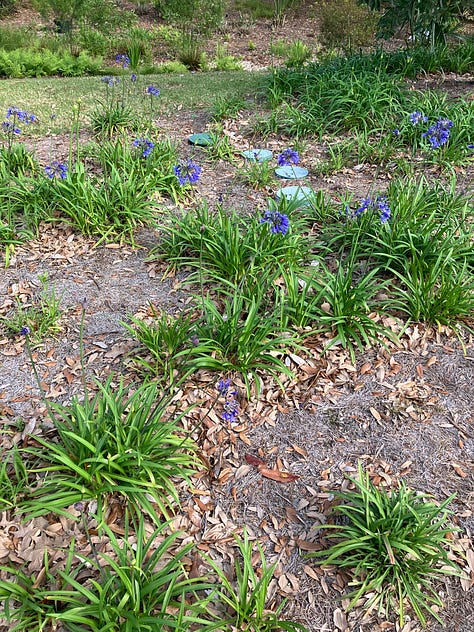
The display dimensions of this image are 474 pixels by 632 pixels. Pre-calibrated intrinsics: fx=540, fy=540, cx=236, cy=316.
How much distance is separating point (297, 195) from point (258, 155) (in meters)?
1.13

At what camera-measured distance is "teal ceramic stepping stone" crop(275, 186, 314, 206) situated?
400 cm

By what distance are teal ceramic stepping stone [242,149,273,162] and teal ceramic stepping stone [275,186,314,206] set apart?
0.62 meters

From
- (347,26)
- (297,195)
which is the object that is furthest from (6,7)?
(297,195)

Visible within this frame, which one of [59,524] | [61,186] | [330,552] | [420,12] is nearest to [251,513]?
[330,552]

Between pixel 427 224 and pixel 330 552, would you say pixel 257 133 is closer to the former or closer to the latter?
pixel 427 224

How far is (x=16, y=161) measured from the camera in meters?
4.59

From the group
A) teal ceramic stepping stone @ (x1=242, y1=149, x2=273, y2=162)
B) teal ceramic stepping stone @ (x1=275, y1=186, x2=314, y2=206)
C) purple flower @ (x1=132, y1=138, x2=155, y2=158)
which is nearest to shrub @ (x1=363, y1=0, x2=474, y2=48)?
teal ceramic stepping stone @ (x1=242, y1=149, x2=273, y2=162)

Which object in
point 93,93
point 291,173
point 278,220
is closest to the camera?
point 278,220

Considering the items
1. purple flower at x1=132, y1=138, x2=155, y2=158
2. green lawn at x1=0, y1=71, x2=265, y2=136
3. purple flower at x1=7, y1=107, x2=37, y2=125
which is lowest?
green lawn at x1=0, y1=71, x2=265, y2=136

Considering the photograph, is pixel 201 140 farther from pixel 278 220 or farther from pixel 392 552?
pixel 392 552

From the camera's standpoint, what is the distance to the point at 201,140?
17.9 feet

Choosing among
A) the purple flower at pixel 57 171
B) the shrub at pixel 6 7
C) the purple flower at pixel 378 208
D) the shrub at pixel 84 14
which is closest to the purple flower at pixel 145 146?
the purple flower at pixel 57 171

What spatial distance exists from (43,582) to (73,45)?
34.4ft

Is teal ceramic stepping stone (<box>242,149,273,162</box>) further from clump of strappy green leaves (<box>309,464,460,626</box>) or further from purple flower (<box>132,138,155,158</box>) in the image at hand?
clump of strappy green leaves (<box>309,464,460,626</box>)
